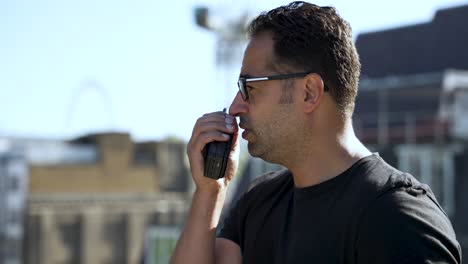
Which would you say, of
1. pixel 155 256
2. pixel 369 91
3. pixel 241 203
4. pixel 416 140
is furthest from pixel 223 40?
pixel 241 203

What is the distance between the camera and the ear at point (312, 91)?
2.73 meters

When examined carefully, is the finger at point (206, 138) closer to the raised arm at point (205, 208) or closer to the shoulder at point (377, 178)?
the raised arm at point (205, 208)

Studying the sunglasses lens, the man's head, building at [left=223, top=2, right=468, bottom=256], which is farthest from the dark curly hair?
building at [left=223, top=2, right=468, bottom=256]

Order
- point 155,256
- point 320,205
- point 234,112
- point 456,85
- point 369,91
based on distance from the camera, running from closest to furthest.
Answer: point 320,205
point 234,112
point 155,256
point 456,85
point 369,91

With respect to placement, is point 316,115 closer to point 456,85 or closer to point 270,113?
point 270,113

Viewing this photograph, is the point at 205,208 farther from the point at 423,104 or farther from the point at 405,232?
the point at 423,104

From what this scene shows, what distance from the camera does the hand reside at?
9.61ft

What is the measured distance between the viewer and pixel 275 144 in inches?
108

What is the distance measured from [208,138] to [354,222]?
0.66 meters

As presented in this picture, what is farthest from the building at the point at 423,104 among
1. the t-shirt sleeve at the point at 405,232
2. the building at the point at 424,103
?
the t-shirt sleeve at the point at 405,232

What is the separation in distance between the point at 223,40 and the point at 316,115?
24026 millimetres

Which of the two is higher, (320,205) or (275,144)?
(275,144)

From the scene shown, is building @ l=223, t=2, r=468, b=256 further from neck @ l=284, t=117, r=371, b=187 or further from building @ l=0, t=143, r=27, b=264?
neck @ l=284, t=117, r=371, b=187

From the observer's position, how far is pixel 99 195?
83.9ft
